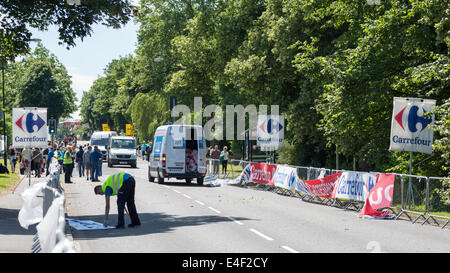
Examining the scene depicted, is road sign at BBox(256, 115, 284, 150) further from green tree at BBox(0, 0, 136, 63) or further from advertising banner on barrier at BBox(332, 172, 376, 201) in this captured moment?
green tree at BBox(0, 0, 136, 63)

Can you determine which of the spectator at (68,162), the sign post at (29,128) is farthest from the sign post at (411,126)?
the spectator at (68,162)

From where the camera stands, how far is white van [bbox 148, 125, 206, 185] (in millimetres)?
30328

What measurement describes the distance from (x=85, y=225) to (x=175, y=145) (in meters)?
15.4

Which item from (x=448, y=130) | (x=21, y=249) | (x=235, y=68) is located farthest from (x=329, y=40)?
(x=21, y=249)

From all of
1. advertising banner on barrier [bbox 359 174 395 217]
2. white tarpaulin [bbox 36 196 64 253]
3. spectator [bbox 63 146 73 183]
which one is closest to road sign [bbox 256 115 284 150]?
spectator [bbox 63 146 73 183]

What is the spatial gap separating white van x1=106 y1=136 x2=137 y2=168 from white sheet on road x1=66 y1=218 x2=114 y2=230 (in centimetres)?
3422

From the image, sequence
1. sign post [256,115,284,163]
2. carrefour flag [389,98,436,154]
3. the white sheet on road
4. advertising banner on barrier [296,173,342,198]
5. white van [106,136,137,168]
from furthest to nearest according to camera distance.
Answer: white van [106,136,137,168], sign post [256,115,284,163], advertising banner on barrier [296,173,342,198], carrefour flag [389,98,436,154], the white sheet on road

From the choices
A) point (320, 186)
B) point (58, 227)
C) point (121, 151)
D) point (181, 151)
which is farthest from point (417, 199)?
point (121, 151)

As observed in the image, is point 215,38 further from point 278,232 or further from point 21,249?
point 21,249

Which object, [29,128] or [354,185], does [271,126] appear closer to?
[354,185]

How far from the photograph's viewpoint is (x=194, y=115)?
58000 millimetres

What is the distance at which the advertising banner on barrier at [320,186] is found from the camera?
21.6 meters

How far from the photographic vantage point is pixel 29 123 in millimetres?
23875
